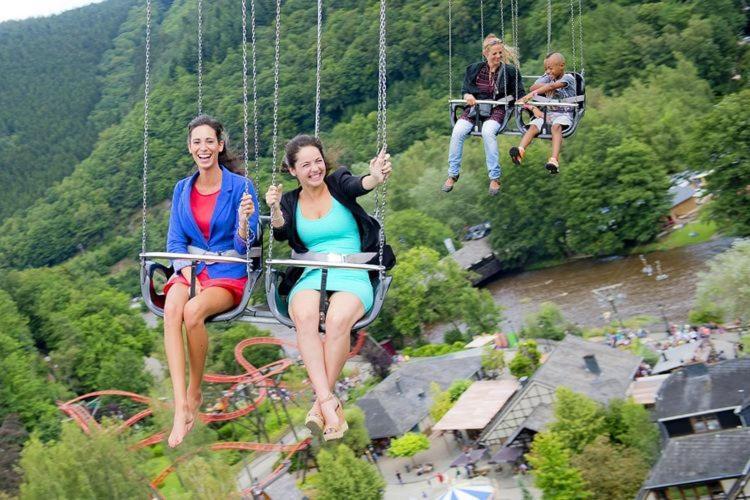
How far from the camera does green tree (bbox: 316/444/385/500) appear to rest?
34.6 m

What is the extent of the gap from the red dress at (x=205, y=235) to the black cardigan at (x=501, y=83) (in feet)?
18.1

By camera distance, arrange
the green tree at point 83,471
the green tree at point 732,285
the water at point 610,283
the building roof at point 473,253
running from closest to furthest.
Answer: the green tree at point 83,471 < the green tree at point 732,285 < the water at point 610,283 < the building roof at point 473,253

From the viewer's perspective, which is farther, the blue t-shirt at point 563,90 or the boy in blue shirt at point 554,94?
the blue t-shirt at point 563,90

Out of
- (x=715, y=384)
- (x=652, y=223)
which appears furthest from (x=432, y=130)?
(x=715, y=384)

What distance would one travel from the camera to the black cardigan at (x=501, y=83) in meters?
16.4

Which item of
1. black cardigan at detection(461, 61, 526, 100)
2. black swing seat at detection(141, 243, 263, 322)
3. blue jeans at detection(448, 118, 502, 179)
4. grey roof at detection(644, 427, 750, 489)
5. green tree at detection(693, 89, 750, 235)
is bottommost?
grey roof at detection(644, 427, 750, 489)

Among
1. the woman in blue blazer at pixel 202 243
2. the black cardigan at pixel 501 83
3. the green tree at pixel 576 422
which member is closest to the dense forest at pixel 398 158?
the woman in blue blazer at pixel 202 243

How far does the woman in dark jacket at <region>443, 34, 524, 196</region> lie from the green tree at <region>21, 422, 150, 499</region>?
21378 mm

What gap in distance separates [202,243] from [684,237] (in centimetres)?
5095

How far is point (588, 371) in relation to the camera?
41.7m

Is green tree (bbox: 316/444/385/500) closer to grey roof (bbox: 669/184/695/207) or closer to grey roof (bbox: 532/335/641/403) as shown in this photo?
grey roof (bbox: 532/335/641/403)

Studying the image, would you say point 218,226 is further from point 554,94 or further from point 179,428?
point 554,94

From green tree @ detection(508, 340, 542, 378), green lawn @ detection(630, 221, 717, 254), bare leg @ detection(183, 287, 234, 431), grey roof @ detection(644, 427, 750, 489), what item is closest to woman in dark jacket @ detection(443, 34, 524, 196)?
bare leg @ detection(183, 287, 234, 431)

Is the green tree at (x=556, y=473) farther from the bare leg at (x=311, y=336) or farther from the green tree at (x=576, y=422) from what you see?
the bare leg at (x=311, y=336)
